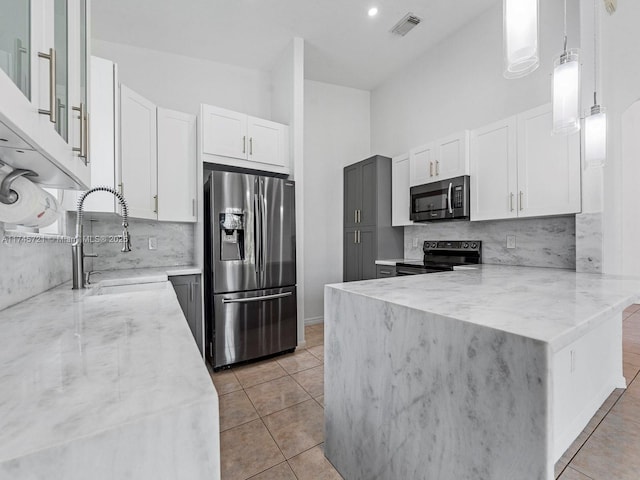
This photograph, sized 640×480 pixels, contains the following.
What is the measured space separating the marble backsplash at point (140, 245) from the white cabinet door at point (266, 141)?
1108mm

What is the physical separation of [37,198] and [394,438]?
161 cm

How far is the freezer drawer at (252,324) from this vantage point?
2.63 m

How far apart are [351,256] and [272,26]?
110 inches

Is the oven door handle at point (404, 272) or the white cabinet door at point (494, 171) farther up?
the white cabinet door at point (494, 171)

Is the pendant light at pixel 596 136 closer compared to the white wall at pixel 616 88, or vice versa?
the pendant light at pixel 596 136

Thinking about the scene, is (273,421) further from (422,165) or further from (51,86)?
(422,165)

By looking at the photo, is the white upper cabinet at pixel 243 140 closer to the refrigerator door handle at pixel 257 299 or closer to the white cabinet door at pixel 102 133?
the white cabinet door at pixel 102 133

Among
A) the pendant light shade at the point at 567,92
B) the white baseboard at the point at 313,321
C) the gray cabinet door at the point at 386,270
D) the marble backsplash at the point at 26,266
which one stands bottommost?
the white baseboard at the point at 313,321

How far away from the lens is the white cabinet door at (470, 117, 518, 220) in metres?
2.51

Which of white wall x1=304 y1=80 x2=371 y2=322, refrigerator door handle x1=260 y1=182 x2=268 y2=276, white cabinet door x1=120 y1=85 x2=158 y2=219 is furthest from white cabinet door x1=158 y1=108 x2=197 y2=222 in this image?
white wall x1=304 y1=80 x2=371 y2=322

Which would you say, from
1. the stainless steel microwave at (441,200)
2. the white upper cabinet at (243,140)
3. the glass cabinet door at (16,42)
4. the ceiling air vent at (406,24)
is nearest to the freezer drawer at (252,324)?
the white upper cabinet at (243,140)

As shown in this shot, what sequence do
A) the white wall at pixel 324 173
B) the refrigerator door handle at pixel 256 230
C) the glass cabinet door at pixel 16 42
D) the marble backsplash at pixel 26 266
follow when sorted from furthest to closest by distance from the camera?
the white wall at pixel 324 173, the refrigerator door handle at pixel 256 230, the marble backsplash at pixel 26 266, the glass cabinet door at pixel 16 42

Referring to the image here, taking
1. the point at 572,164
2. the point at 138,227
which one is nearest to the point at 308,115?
the point at 138,227

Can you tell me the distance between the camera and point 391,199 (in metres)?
3.76
